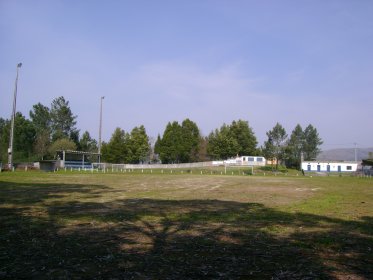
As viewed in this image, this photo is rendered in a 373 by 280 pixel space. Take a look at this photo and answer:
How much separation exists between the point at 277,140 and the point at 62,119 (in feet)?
191

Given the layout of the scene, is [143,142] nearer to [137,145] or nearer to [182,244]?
[137,145]

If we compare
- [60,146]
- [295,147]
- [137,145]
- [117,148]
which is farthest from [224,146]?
[60,146]

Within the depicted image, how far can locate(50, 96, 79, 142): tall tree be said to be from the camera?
102938 mm

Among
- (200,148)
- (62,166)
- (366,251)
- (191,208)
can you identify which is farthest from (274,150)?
(366,251)

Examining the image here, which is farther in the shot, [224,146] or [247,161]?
[224,146]

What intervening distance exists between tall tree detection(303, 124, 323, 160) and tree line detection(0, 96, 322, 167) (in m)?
12.3

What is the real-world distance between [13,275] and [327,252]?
16.0 feet

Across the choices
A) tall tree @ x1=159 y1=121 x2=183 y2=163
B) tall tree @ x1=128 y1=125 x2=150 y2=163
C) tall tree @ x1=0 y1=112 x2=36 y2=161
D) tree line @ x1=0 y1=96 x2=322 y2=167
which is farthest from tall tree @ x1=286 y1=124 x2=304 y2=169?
tall tree @ x1=0 y1=112 x2=36 y2=161

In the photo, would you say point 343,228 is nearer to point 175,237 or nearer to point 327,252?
point 327,252

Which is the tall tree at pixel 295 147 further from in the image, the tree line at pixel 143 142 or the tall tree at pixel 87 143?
the tall tree at pixel 87 143

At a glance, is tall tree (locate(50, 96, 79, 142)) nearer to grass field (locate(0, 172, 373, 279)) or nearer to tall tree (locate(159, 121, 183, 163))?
tall tree (locate(159, 121, 183, 163))

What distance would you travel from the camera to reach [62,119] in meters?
104

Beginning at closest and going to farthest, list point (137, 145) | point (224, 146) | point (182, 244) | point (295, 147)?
point (182, 244) → point (137, 145) → point (224, 146) → point (295, 147)

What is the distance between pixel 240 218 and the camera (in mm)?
10289
